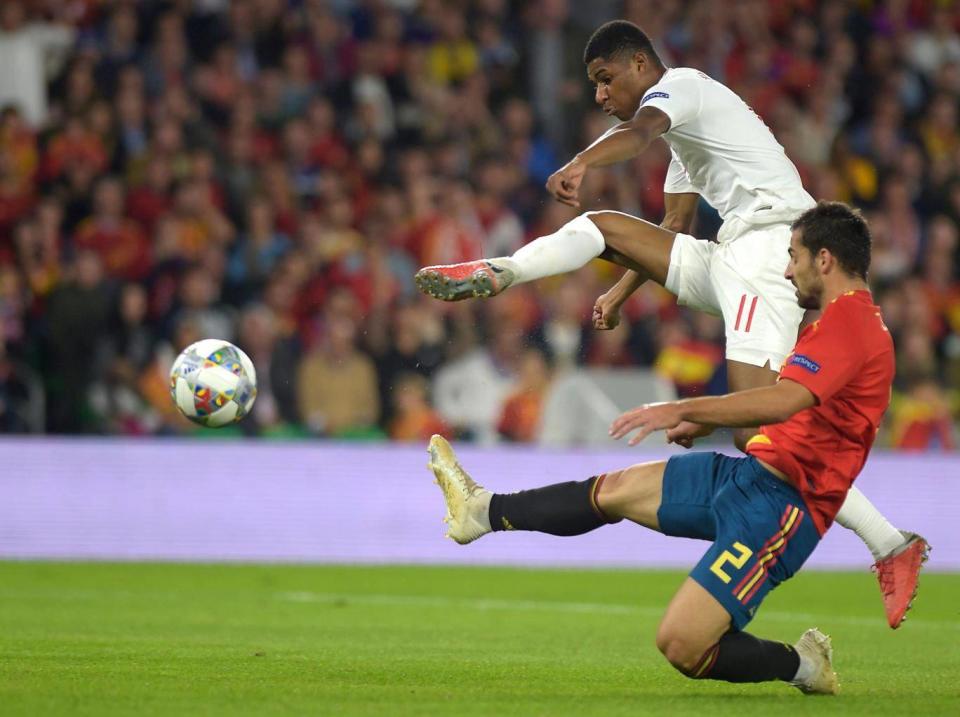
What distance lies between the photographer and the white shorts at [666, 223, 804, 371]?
7.06 meters

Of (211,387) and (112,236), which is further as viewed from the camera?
(112,236)

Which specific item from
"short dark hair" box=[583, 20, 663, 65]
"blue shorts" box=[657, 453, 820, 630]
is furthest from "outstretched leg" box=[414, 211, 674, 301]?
"blue shorts" box=[657, 453, 820, 630]

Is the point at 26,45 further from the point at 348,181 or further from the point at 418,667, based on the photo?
the point at 418,667

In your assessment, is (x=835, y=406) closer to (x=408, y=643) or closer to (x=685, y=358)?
(x=408, y=643)

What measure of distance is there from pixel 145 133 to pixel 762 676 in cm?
996

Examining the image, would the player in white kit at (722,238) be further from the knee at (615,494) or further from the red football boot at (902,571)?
the knee at (615,494)

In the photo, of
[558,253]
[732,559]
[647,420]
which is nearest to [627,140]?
[558,253]

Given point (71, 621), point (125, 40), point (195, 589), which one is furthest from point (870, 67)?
point (71, 621)

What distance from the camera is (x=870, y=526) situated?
7.01 m

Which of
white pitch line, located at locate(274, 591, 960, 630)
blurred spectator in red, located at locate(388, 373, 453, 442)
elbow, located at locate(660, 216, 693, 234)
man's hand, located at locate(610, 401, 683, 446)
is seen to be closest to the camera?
man's hand, located at locate(610, 401, 683, 446)

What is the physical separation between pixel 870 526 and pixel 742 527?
1.23m

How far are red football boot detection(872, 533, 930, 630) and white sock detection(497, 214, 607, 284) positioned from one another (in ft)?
5.85

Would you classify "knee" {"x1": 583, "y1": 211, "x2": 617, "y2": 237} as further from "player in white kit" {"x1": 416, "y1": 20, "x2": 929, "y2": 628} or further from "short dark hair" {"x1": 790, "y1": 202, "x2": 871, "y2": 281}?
"short dark hair" {"x1": 790, "y1": 202, "x2": 871, "y2": 281}

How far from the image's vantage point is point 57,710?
530 centimetres
